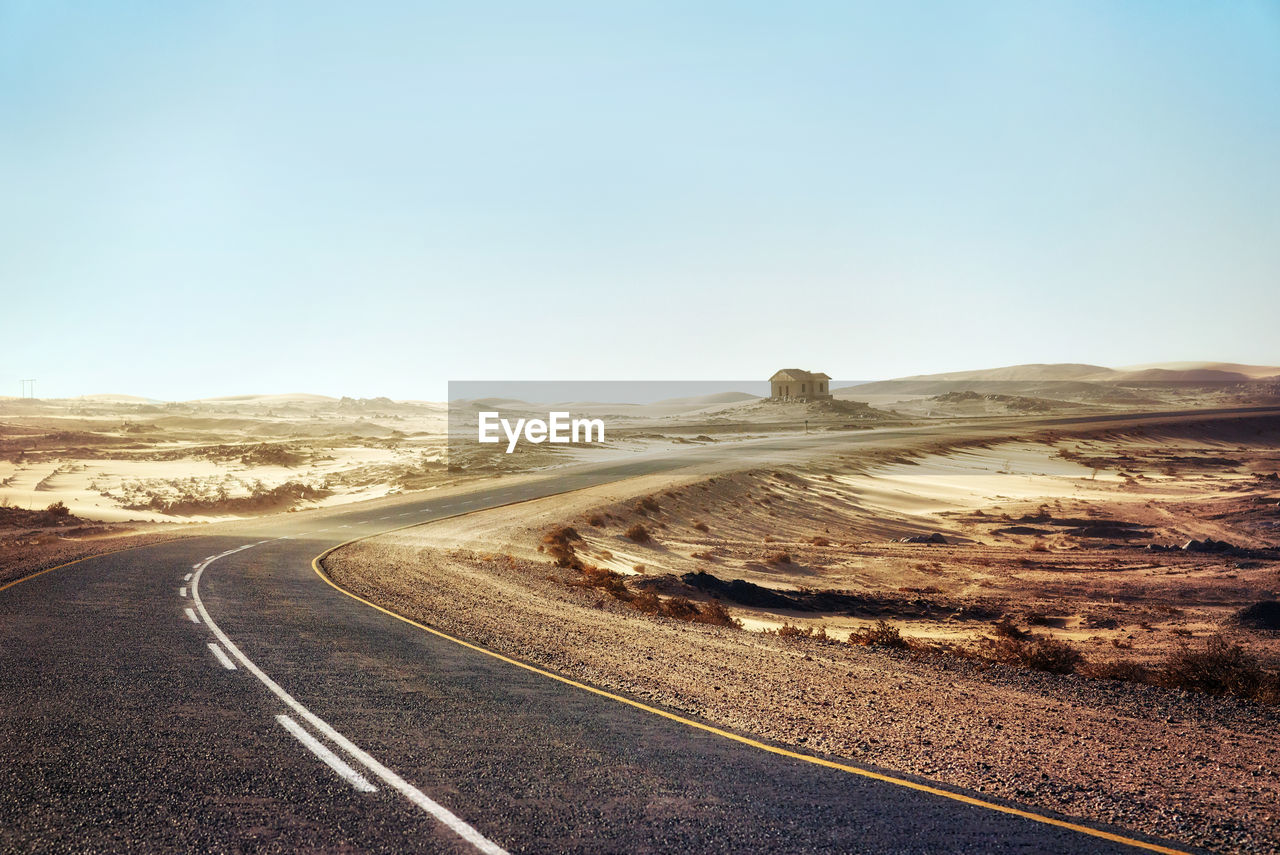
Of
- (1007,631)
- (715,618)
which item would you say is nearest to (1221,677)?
(1007,631)

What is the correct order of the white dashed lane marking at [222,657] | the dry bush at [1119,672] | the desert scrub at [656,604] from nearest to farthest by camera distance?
1. the white dashed lane marking at [222,657]
2. the dry bush at [1119,672]
3. the desert scrub at [656,604]

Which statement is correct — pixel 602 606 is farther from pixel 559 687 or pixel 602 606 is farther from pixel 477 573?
pixel 559 687

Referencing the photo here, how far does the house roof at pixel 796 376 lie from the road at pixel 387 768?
145 m

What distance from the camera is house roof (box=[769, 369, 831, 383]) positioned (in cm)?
15288

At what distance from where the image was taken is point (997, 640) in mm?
17844

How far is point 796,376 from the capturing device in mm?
153250

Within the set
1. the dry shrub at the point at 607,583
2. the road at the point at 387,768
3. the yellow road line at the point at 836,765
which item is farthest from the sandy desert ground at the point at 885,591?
the road at the point at 387,768

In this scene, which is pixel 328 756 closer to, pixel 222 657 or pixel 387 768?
pixel 387 768

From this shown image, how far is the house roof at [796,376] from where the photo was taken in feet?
502

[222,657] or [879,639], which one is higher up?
[222,657]

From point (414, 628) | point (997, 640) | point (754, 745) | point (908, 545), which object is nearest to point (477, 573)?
point (414, 628)

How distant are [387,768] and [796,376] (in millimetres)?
150622

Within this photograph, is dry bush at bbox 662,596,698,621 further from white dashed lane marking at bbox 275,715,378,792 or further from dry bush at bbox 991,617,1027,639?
white dashed lane marking at bbox 275,715,378,792

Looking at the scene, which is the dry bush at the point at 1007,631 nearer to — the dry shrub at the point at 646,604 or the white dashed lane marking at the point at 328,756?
the dry shrub at the point at 646,604
